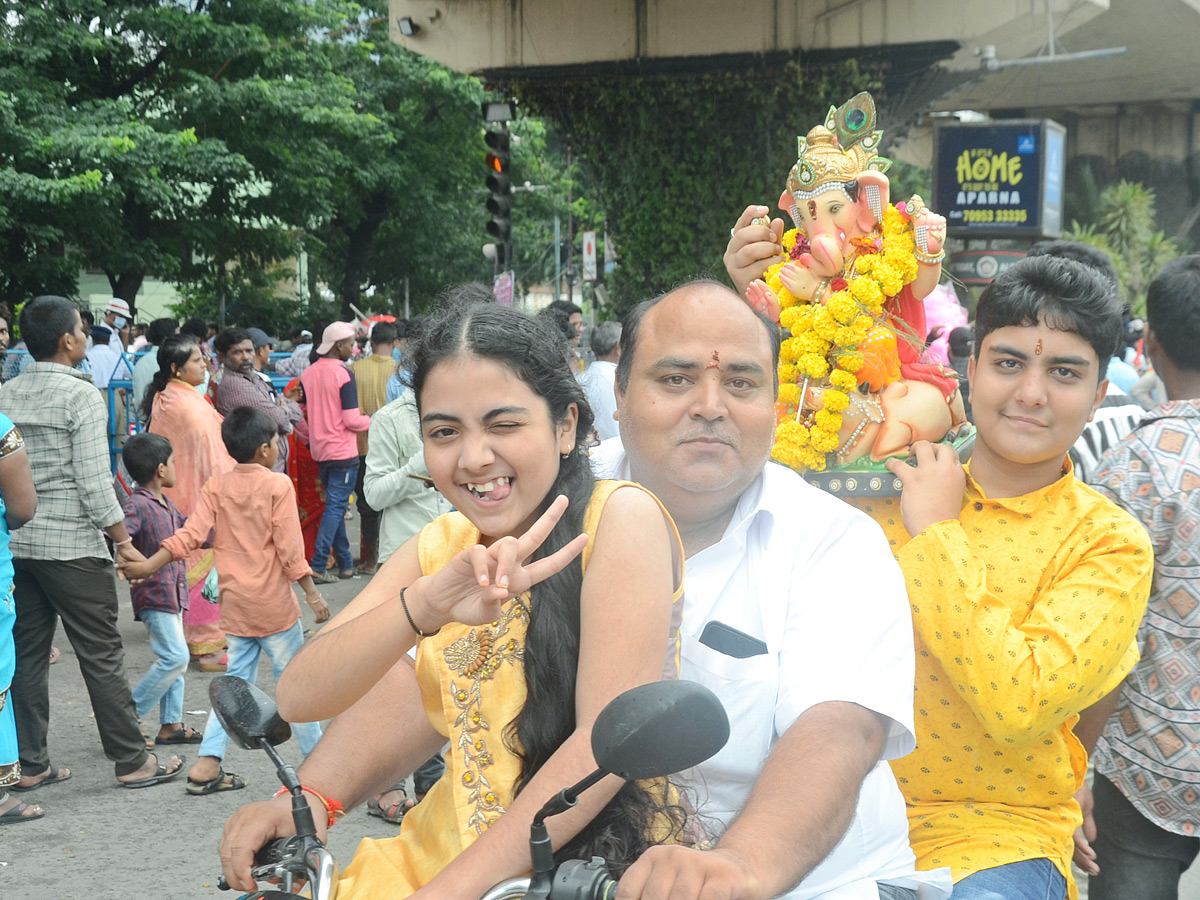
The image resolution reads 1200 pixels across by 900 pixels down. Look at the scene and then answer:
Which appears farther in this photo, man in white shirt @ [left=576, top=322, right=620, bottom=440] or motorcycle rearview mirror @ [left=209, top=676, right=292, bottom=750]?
man in white shirt @ [left=576, top=322, right=620, bottom=440]

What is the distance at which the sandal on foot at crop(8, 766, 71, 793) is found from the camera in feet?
17.8

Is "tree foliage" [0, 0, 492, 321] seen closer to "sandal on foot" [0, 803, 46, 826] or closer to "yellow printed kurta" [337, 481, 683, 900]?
"sandal on foot" [0, 803, 46, 826]

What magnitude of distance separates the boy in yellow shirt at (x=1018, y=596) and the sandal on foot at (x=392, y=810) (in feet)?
10.3

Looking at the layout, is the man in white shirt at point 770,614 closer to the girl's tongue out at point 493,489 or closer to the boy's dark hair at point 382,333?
the girl's tongue out at point 493,489

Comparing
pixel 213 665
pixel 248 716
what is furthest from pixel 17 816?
pixel 248 716

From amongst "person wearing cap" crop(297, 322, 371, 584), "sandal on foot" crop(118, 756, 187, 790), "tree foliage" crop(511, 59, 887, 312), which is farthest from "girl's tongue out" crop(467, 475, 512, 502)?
"tree foliage" crop(511, 59, 887, 312)

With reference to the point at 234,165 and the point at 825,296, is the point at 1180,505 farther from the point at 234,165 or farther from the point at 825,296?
the point at 234,165

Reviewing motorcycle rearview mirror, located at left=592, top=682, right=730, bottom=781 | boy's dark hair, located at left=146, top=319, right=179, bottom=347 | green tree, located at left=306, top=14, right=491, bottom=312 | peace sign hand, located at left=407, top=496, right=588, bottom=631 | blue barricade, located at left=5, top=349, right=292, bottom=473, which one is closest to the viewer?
motorcycle rearview mirror, located at left=592, top=682, right=730, bottom=781

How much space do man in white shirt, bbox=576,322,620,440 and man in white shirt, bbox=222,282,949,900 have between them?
4408mm

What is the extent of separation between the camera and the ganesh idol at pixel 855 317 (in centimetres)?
286

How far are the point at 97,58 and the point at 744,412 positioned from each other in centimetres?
2115

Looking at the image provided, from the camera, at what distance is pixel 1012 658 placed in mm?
2164

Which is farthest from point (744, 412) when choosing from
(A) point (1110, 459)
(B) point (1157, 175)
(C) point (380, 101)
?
(B) point (1157, 175)

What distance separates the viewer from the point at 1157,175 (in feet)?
90.5
